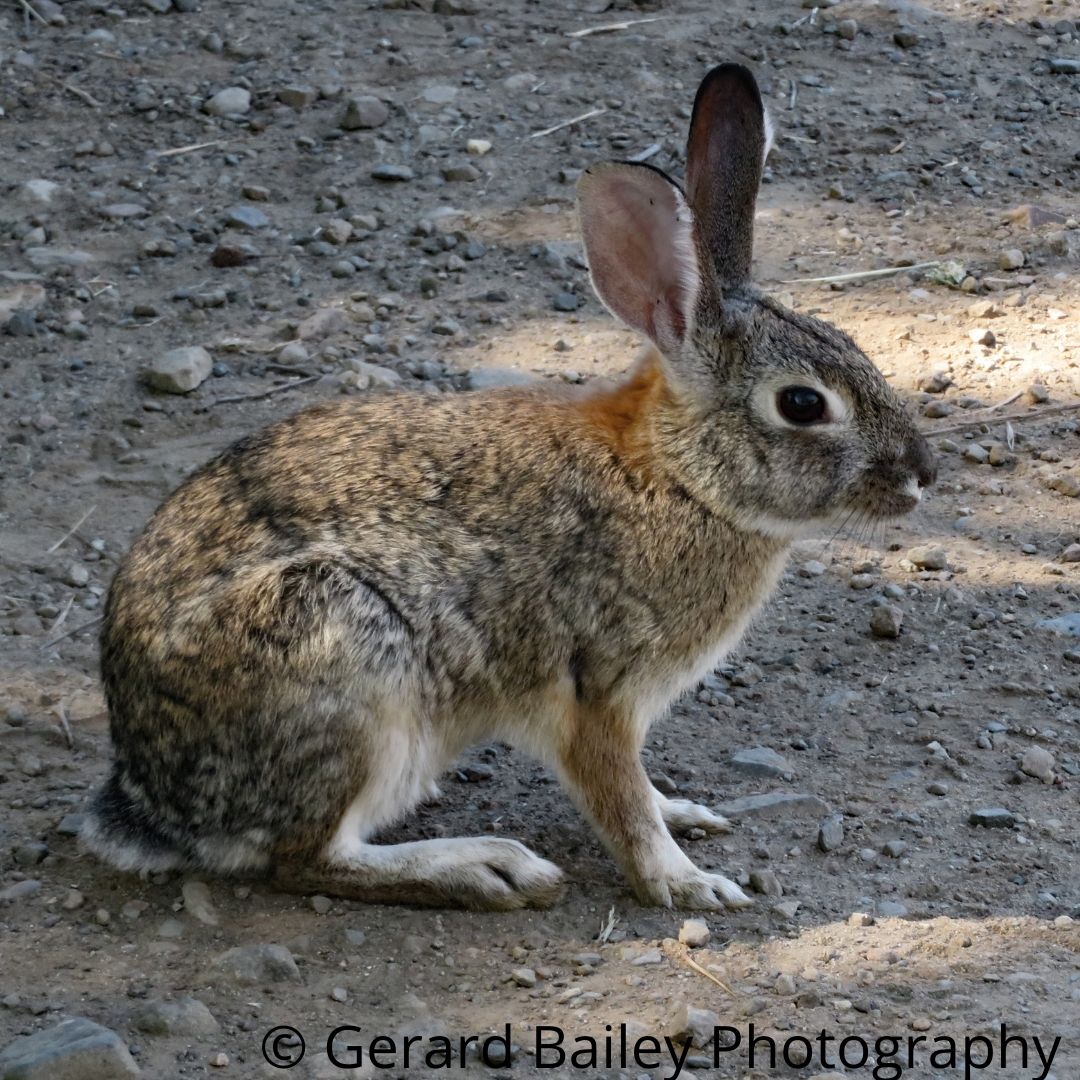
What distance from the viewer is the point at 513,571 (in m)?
5.07

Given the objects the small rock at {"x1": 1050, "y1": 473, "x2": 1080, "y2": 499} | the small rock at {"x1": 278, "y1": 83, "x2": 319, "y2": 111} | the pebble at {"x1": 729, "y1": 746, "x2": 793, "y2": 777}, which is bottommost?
the pebble at {"x1": 729, "y1": 746, "x2": 793, "y2": 777}

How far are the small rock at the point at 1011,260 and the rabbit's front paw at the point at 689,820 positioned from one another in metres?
3.99

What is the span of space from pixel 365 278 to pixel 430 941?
4268mm

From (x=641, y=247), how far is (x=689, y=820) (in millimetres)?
1792

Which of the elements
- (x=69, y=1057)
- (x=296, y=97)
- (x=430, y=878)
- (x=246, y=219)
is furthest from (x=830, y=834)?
(x=296, y=97)

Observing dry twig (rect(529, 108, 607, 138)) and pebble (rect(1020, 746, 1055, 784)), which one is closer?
pebble (rect(1020, 746, 1055, 784))

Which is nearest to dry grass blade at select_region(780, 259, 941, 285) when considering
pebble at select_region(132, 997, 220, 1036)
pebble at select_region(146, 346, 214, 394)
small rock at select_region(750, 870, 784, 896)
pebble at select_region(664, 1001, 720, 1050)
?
pebble at select_region(146, 346, 214, 394)

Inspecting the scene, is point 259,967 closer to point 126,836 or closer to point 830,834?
point 126,836

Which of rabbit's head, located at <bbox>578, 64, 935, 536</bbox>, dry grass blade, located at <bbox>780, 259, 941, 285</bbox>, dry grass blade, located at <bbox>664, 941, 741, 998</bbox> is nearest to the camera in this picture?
dry grass blade, located at <bbox>664, 941, 741, 998</bbox>

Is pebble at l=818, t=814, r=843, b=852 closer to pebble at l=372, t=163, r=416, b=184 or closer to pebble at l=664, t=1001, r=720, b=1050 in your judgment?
pebble at l=664, t=1001, r=720, b=1050

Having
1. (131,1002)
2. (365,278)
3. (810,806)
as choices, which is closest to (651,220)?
(810,806)

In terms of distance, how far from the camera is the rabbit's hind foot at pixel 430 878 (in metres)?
4.98

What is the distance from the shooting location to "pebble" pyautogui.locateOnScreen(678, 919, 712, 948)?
4832 mm

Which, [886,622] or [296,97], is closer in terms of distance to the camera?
[886,622]
